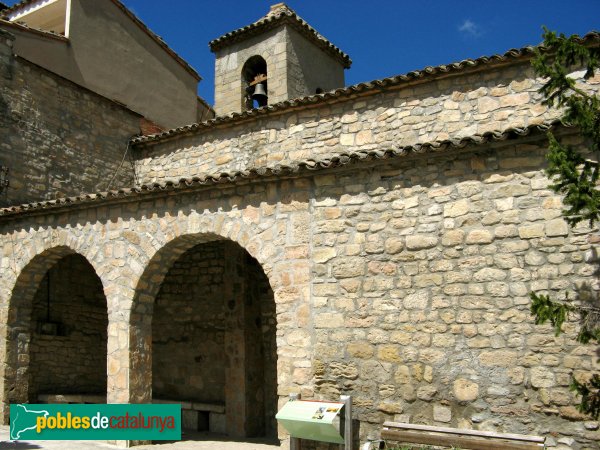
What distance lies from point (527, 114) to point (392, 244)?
3.33 m

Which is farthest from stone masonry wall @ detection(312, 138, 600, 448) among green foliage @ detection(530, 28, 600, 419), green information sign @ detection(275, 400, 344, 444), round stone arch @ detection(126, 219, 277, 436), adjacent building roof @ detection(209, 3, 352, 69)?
adjacent building roof @ detection(209, 3, 352, 69)

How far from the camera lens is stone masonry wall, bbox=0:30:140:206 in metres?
9.91

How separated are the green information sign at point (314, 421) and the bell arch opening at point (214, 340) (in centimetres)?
266

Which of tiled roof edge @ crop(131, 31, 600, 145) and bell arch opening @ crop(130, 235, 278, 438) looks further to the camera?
bell arch opening @ crop(130, 235, 278, 438)

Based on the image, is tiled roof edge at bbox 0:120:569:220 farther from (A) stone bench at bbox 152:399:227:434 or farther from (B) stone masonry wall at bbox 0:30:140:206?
(A) stone bench at bbox 152:399:227:434

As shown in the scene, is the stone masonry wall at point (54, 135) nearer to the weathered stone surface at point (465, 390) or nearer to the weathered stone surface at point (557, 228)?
the weathered stone surface at point (465, 390)

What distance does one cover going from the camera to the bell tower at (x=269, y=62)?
12.4 meters

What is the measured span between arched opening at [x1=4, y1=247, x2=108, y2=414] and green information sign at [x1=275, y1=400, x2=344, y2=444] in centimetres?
464

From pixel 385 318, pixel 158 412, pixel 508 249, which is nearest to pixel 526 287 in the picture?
pixel 508 249

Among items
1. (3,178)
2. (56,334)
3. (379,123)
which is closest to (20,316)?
(56,334)

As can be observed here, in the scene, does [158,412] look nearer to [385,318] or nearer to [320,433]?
[320,433]

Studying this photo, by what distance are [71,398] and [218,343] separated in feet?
8.25

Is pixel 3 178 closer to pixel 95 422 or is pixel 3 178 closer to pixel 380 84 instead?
pixel 95 422

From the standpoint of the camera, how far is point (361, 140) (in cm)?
915
